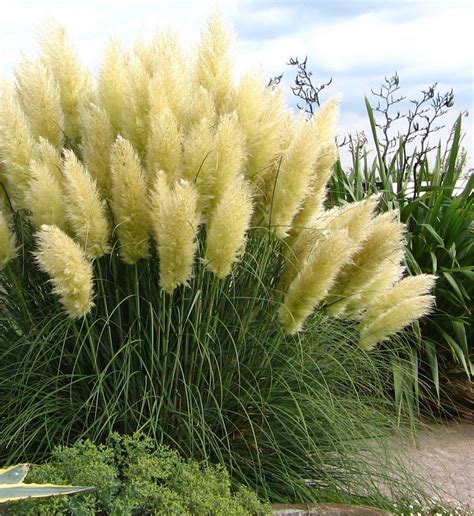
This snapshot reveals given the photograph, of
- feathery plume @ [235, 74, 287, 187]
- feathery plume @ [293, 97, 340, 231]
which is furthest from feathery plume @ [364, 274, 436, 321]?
feathery plume @ [235, 74, 287, 187]

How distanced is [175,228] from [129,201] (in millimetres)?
293

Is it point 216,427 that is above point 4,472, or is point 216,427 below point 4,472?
below

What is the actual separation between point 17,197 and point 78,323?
0.60 meters

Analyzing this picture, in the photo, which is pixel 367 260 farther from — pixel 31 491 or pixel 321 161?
pixel 31 491

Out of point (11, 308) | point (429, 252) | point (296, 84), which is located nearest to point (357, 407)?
point (11, 308)

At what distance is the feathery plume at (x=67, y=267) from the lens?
9.86 ft

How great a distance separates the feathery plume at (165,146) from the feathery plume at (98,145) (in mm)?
213

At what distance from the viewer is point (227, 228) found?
3.07 m

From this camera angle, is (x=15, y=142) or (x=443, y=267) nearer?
(x=15, y=142)

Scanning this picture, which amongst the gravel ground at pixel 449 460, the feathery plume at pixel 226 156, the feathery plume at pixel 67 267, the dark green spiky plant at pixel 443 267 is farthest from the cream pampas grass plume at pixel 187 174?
the dark green spiky plant at pixel 443 267

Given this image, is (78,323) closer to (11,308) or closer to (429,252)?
(11,308)

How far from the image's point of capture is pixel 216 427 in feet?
11.8

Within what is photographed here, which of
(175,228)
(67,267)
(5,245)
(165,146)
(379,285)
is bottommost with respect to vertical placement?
(379,285)

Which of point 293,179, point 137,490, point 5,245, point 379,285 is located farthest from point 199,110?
point 137,490
